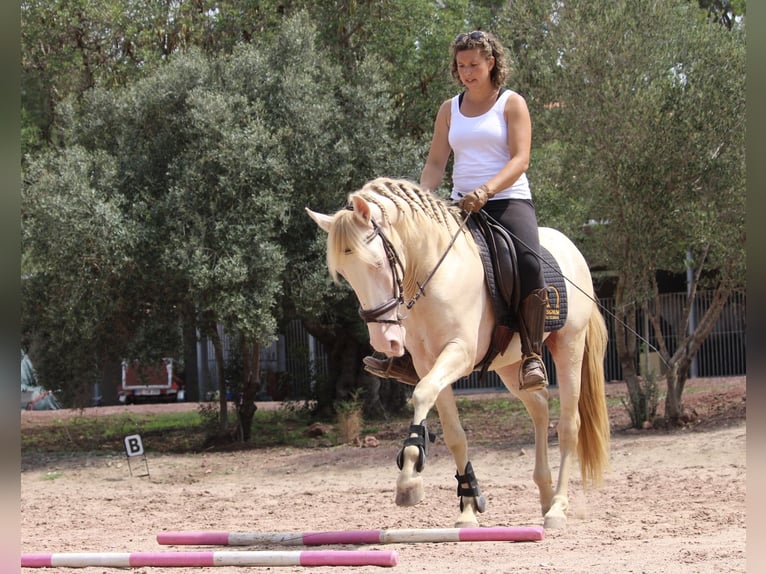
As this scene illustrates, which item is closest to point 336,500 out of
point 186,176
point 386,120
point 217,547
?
point 217,547

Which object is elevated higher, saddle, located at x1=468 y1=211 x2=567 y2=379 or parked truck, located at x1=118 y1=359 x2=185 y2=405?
saddle, located at x1=468 y1=211 x2=567 y2=379

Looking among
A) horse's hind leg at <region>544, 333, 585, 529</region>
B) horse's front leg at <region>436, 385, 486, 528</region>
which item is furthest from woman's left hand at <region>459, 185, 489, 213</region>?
horse's hind leg at <region>544, 333, 585, 529</region>

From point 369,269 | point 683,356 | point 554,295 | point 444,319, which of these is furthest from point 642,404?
point 369,269

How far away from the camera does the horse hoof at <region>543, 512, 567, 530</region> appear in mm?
6617

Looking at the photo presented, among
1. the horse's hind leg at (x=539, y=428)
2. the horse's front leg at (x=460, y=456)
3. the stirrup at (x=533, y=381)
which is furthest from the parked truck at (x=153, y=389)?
the stirrup at (x=533, y=381)

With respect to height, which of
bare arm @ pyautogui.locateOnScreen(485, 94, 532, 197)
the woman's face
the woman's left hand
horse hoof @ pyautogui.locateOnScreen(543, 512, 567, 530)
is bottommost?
horse hoof @ pyautogui.locateOnScreen(543, 512, 567, 530)

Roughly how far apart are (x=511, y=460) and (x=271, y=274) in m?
4.57

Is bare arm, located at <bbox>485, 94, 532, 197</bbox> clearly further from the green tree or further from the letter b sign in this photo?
the letter b sign

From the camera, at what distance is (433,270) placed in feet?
18.6

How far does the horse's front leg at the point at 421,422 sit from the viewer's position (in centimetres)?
499

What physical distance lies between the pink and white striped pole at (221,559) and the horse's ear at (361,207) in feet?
6.49

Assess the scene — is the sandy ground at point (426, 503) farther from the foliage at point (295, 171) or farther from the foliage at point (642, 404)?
the foliage at point (295, 171)

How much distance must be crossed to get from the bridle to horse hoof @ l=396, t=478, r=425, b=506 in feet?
3.06

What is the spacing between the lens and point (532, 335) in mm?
6188
